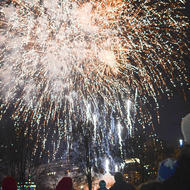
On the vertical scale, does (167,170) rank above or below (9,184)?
below

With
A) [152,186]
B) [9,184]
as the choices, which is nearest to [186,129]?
[152,186]

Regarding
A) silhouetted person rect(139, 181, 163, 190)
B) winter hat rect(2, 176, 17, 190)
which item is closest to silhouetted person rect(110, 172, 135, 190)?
winter hat rect(2, 176, 17, 190)

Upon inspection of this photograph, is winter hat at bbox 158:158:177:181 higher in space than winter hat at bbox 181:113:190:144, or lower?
lower

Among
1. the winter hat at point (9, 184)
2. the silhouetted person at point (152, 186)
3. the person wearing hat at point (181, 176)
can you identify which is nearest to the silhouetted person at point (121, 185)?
the winter hat at point (9, 184)

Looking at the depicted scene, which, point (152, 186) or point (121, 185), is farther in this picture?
point (121, 185)

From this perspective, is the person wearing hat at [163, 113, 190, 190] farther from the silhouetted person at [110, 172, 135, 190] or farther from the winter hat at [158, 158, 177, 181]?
the silhouetted person at [110, 172, 135, 190]

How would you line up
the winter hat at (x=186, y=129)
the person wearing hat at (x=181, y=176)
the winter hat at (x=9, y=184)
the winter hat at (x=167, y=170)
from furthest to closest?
the winter hat at (x=9, y=184) → the winter hat at (x=186, y=129) → the winter hat at (x=167, y=170) → the person wearing hat at (x=181, y=176)

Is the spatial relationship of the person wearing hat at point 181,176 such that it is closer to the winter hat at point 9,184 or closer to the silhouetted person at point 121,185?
the winter hat at point 9,184

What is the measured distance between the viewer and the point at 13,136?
17500 millimetres

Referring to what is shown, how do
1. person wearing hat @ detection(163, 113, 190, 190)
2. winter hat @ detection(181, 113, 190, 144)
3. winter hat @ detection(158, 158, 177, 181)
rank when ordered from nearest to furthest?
1. person wearing hat @ detection(163, 113, 190, 190)
2. winter hat @ detection(158, 158, 177, 181)
3. winter hat @ detection(181, 113, 190, 144)

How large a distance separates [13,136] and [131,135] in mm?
14565

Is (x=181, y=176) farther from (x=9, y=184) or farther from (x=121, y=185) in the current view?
(x=121, y=185)

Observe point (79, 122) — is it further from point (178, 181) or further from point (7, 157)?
point (178, 181)

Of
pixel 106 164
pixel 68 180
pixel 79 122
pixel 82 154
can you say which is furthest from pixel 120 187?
pixel 106 164
